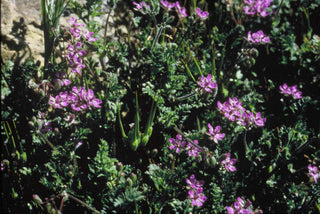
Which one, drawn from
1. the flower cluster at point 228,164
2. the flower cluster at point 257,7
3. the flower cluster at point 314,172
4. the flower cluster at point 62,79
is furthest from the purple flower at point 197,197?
the flower cluster at point 257,7

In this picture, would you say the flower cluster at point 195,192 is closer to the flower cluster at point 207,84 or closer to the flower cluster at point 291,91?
the flower cluster at point 207,84

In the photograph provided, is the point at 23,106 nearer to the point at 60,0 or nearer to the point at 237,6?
the point at 60,0

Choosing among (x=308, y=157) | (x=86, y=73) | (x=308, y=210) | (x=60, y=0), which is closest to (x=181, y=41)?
(x=86, y=73)

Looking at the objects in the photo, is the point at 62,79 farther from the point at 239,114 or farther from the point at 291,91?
the point at 291,91

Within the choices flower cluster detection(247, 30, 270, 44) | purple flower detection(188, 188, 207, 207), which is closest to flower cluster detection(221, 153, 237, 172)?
purple flower detection(188, 188, 207, 207)

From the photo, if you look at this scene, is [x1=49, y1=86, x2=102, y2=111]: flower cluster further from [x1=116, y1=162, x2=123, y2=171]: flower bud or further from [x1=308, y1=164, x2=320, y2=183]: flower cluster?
[x1=308, y1=164, x2=320, y2=183]: flower cluster

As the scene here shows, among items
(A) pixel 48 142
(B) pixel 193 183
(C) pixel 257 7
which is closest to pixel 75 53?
(A) pixel 48 142
